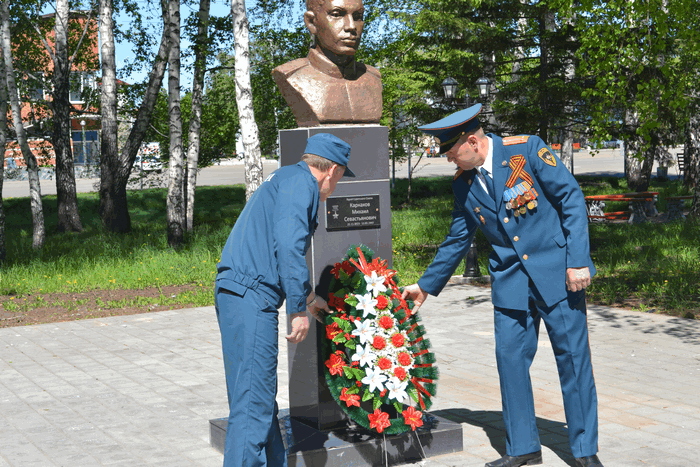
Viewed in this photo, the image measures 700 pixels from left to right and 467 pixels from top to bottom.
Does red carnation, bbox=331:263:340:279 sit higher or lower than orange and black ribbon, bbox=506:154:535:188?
lower

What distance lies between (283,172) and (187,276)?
381 inches

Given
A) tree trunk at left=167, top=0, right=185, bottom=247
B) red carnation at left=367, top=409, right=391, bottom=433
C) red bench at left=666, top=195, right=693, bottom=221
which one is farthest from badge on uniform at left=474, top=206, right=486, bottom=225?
red bench at left=666, top=195, right=693, bottom=221

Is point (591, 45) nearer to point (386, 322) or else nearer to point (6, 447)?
point (386, 322)

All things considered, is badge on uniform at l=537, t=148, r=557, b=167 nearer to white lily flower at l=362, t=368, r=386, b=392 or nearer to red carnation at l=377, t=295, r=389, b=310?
red carnation at l=377, t=295, r=389, b=310

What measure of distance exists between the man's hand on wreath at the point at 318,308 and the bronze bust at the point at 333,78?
141 cm

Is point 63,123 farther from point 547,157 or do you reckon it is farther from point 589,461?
point 589,461

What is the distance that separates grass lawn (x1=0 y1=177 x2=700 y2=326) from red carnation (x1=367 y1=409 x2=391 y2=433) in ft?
20.3

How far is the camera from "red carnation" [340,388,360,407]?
489 centimetres

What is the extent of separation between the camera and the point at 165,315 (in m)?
10.9

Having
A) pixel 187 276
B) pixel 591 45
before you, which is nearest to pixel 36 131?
pixel 187 276

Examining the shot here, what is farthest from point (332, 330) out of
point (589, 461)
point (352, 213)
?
point (589, 461)

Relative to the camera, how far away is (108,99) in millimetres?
20234

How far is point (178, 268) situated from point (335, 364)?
9497 mm

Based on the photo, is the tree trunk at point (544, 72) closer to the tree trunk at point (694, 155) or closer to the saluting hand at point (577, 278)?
the tree trunk at point (694, 155)
